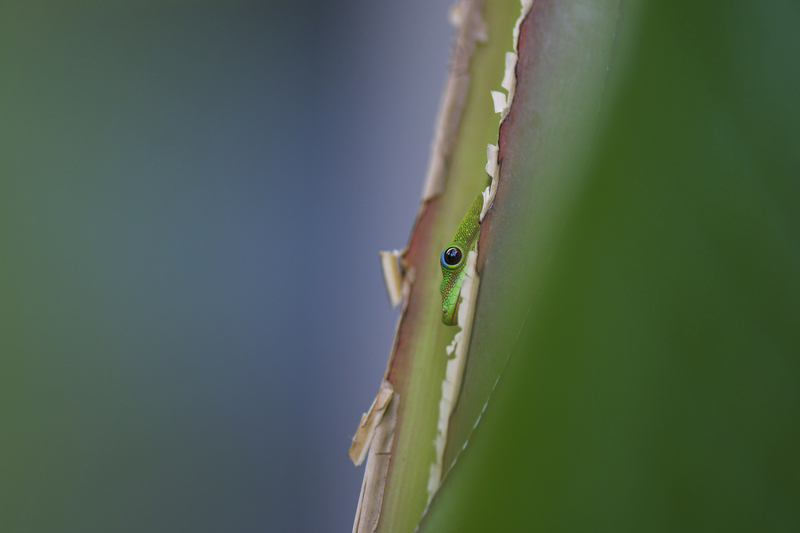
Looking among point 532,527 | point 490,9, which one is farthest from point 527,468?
point 490,9

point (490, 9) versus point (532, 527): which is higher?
point (490, 9)

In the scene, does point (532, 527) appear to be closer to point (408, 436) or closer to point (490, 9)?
point (408, 436)

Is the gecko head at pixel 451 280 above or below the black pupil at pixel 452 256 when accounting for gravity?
below

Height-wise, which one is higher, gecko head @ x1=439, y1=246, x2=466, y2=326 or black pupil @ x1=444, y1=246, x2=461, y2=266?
black pupil @ x1=444, y1=246, x2=461, y2=266

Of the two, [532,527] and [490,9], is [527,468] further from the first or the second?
[490,9]
